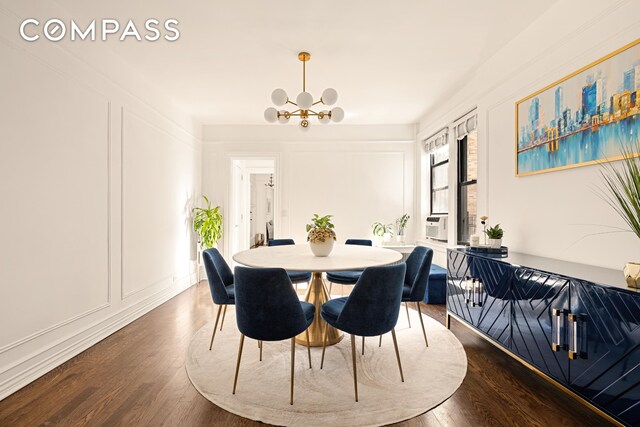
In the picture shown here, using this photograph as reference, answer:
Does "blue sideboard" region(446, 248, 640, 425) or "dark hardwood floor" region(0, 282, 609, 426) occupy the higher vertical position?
"blue sideboard" region(446, 248, 640, 425)

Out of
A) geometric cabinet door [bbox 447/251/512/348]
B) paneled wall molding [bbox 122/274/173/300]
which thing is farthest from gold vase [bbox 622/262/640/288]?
paneled wall molding [bbox 122/274/173/300]

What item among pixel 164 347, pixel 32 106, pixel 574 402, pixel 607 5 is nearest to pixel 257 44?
pixel 32 106

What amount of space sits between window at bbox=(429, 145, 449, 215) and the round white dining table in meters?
2.34

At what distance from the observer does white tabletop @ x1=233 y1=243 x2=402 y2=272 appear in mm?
2293

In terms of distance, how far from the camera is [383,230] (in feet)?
18.8

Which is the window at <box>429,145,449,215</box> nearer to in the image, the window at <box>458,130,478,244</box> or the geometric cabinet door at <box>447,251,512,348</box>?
the window at <box>458,130,478,244</box>

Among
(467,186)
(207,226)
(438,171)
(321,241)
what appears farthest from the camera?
(438,171)

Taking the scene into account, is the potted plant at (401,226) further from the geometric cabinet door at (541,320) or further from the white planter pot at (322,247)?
the geometric cabinet door at (541,320)

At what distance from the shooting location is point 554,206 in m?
2.49

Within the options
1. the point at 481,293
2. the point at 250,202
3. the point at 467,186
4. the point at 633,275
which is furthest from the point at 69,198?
the point at 250,202

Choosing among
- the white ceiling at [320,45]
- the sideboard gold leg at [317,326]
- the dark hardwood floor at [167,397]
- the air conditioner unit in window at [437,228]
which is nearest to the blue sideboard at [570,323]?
the dark hardwood floor at [167,397]

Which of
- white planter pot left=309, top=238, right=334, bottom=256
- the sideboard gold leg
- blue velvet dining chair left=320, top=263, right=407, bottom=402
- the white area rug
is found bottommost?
the white area rug

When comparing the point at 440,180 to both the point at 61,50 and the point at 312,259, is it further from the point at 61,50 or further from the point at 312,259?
the point at 61,50

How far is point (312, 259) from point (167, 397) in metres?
1.36
